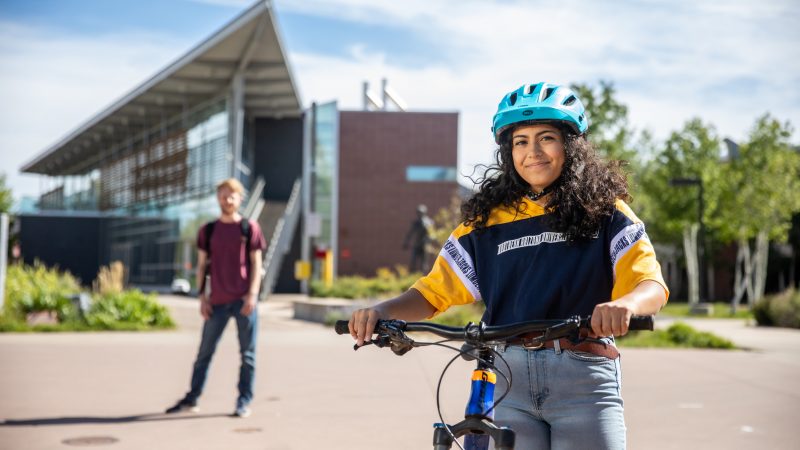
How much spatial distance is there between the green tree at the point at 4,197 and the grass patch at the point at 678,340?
59741mm

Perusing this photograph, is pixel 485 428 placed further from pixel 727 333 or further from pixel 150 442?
pixel 727 333

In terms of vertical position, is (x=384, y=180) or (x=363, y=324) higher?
(x=384, y=180)

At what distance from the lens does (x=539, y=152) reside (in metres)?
3.13

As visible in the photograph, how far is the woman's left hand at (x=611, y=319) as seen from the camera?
2.50m

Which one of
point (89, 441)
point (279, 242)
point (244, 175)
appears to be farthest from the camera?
point (244, 175)

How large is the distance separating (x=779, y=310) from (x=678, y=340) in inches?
345

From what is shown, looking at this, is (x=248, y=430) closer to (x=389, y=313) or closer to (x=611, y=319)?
(x=389, y=313)

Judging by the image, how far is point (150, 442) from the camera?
7113mm

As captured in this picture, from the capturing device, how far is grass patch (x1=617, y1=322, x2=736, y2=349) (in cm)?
1753

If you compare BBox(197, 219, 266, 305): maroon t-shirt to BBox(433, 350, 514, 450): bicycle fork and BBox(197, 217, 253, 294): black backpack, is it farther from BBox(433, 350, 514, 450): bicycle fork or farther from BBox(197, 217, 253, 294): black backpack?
BBox(433, 350, 514, 450): bicycle fork

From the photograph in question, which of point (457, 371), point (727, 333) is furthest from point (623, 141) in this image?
point (457, 371)

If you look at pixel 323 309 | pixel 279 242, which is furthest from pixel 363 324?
pixel 279 242

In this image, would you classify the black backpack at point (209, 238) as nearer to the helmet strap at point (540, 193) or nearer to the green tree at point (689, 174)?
the helmet strap at point (540, 193)

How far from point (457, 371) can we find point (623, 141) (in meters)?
17.8
